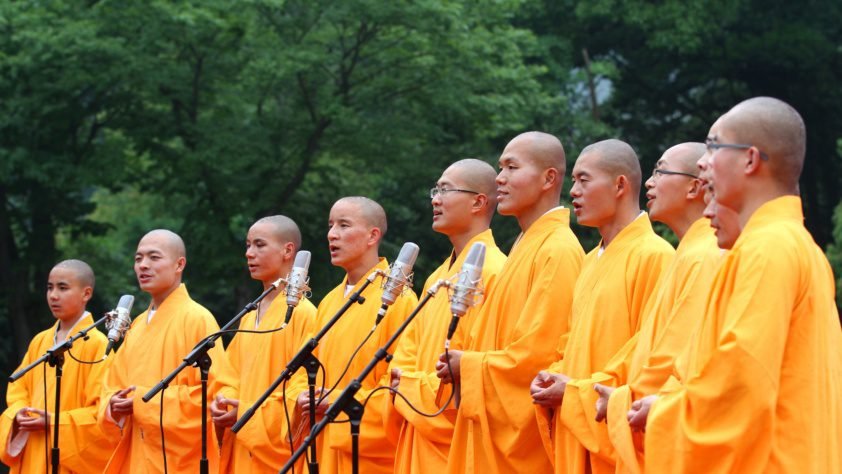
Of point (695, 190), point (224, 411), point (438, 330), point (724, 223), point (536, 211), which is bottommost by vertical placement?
point (224, 411)

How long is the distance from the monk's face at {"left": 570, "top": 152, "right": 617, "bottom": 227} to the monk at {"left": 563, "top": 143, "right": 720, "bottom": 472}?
306 millimetres

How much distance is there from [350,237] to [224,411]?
154cm

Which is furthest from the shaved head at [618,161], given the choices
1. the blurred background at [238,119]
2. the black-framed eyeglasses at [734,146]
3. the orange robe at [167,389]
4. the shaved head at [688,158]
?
the blurred background at [238,119]

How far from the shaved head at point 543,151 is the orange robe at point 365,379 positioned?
56.8 inches

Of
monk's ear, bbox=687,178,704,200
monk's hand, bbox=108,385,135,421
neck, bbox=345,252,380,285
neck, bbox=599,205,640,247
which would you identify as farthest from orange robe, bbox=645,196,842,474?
monk's hand, bbox=108,385,135,421

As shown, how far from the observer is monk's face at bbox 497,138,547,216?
21.9ft

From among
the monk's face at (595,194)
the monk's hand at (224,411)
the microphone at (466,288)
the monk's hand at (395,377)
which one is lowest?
the monk's hand at (224,411)

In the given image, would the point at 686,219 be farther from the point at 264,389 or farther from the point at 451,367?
the point at 264,389

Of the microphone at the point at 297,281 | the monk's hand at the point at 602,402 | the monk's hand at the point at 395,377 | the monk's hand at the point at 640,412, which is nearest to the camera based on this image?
the monk's hand at the point at 640,412

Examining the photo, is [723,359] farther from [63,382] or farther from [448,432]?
[63,382]

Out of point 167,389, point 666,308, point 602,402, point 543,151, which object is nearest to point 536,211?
point 543,151

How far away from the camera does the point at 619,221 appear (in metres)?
6.14

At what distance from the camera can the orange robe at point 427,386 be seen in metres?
6.77

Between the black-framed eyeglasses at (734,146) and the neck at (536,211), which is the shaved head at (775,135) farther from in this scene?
the neck at (536,211)
